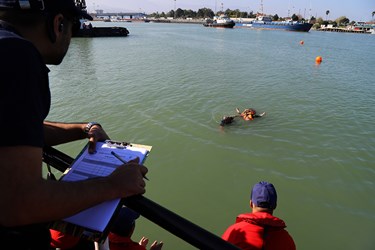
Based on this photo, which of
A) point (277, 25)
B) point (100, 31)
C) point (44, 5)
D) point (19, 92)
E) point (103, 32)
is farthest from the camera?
point (277, 25)

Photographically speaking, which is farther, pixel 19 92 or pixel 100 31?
pixel 100 31

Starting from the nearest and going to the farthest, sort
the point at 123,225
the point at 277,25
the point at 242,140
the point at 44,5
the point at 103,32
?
1. the point at 44,5
2. the point at 123,225
3. the point at 242,140
4. the point at 103,32
5. the point at 277,25

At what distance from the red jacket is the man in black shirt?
201cm

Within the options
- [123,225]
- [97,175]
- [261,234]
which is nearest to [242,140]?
[261,234]

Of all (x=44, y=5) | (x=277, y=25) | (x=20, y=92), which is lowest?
(x=20, y=92)

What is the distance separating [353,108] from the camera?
42.1 feet

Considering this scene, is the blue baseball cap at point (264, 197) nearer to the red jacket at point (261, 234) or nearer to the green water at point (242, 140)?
the red jacket at point (261, 234)

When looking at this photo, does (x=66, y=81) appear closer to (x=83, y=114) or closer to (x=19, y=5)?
(x=83, y=114)

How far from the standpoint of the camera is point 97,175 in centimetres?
165

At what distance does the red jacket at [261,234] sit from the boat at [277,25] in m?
90.4

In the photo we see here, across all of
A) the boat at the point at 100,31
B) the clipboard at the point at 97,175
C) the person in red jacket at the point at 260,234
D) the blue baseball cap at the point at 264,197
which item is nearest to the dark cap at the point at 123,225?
the person in red jacket at the point at 260,234

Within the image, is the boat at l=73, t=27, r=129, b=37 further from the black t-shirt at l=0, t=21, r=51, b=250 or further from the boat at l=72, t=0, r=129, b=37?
the black t-shirt at l=0, t=21, r=51, b=250

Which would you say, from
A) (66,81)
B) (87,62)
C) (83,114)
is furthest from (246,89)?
(87,62)

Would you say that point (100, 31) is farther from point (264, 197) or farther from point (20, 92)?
point (20, 92)
